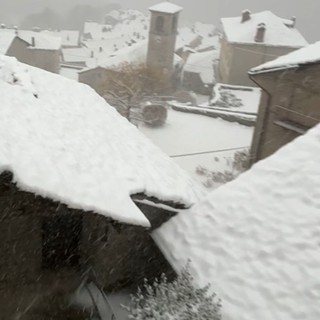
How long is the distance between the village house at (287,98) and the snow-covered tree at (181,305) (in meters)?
9.48

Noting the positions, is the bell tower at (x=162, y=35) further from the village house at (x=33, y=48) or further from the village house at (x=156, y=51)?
the village house at (x=33, y=48)

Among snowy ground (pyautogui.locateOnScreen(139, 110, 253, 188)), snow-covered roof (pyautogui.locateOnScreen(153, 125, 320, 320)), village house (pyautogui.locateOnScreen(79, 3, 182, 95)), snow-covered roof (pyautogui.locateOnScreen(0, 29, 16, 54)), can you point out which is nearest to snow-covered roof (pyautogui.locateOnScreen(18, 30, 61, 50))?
snow-covered roof (pyautogui.locateOnScreen(0, 29, 16, 54))

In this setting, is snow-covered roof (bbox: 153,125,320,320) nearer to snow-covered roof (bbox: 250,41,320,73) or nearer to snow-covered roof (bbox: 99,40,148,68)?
snow-covered roof (bbox: 250,41,320,73)

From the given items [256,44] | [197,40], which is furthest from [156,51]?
[197,40]

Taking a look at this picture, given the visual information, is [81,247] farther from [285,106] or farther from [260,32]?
[260,32]

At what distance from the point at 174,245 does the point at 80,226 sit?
1.84 m

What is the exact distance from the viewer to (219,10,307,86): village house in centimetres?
3716

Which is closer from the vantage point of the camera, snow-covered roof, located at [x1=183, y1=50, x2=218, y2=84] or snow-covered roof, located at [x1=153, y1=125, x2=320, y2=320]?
snow-covered roof, located at [x1=153, y1=125, x2=320, y2=320]

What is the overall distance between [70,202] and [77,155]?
4.29ft

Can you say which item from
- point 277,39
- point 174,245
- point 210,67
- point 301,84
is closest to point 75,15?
point 210,67

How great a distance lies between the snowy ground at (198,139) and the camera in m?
19.2

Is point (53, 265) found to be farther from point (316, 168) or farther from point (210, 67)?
point (210, 67)

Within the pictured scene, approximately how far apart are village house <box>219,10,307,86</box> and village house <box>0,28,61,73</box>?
1702 cm

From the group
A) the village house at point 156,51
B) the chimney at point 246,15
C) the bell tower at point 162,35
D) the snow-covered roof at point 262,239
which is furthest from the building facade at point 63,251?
the chimney at point 246,15
